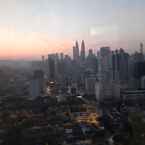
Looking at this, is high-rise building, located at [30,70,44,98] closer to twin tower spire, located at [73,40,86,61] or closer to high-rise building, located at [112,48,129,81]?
twin tower spire, located at [73,40,86,61]

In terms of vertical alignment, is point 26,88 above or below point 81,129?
above

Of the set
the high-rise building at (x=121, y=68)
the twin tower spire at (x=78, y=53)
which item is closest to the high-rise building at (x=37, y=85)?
the twin tower spire at (x=78, y=53)

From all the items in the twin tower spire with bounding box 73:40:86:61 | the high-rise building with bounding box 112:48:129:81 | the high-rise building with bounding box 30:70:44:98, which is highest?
the twin tower spire with bounding box 73:40:86:61

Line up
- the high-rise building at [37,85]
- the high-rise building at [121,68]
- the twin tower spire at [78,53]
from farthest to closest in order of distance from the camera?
the high-rise building at [121,68] → the high-rise building at [37,85] → the twin tower spire at [78,53]

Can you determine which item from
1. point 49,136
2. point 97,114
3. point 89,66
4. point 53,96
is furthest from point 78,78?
point 49,136

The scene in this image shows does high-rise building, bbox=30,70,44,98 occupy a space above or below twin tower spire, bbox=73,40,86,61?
below

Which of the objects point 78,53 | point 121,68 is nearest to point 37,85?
point 78,53

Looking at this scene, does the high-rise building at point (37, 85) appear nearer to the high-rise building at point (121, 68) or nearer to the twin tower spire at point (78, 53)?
the twin tower spire at point (78, 53)

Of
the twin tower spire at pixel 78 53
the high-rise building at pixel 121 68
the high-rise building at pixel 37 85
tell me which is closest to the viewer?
the twin tower spire at pixel 78 53

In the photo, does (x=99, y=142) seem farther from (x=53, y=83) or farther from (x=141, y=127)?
(x=53, y=83)

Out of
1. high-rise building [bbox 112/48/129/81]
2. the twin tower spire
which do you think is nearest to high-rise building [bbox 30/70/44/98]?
the twin tower spire

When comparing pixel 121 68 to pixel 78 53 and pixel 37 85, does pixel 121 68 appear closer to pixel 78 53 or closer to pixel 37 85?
pixel 78 53
